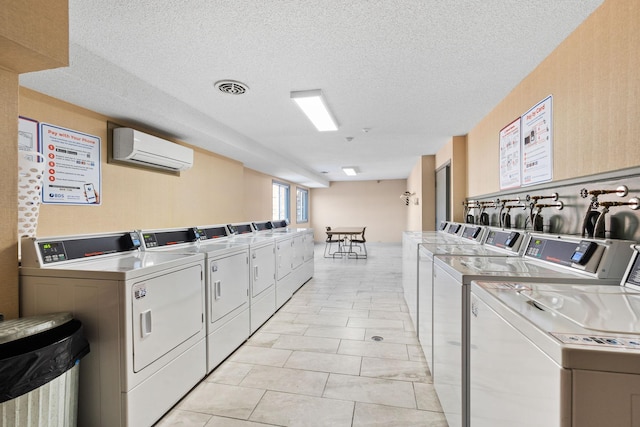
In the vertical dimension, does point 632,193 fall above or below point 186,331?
above

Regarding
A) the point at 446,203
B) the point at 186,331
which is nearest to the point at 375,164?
the point at 446,203

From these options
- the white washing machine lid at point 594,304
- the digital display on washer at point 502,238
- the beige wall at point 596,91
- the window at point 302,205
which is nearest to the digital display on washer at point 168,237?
the white washing machine lid at point 594,304

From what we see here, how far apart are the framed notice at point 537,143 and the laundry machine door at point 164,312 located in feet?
8.57

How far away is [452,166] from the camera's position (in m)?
4.19

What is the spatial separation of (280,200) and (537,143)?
22.9 ft

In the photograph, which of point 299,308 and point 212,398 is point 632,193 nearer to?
point 212,398

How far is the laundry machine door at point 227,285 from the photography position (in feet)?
7.17

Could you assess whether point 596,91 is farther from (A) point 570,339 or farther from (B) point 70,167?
(B) point 70,167

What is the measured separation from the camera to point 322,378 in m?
2.03

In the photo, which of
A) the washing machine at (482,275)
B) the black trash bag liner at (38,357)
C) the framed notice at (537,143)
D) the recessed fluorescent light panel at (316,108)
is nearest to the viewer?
the black trash bag liner at (38,357)

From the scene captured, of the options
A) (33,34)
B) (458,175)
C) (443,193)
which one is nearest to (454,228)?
(458,175)

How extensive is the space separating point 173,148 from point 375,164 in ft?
16.0

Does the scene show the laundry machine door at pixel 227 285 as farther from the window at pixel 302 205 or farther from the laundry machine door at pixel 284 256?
the window at pixel 302 205

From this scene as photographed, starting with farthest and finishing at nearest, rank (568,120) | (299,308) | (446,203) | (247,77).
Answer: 1. (446,203)
2. (299,308)
3. (247,77)
4. (568,120)
